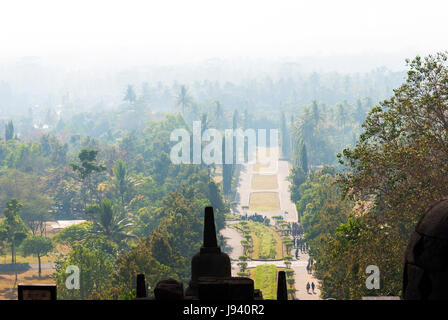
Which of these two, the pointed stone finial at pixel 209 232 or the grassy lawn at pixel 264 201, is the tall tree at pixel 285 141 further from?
the pointed stone finial at pixel 209 232

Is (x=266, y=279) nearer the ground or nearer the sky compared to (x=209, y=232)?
nearer the ground

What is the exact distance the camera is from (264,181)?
134 metres

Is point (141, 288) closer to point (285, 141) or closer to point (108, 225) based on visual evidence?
point (108, 225)

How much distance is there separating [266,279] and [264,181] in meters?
68.8

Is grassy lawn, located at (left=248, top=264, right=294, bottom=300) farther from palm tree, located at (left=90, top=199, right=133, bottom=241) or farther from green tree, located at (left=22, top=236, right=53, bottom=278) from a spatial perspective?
green tree, located at (left=22, top=236, right=53, bottom=278)

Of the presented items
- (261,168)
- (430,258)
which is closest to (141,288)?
(430,258)

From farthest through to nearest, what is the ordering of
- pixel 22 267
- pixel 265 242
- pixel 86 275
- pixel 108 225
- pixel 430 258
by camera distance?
pixel 265 242 < pixel 22 267 < pixel 108 225 < pixel 86 275 < pixel 430 258

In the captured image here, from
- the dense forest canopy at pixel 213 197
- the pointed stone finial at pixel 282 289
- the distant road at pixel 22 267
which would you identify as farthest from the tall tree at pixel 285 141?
the pointed stone finial at pixel 282 289

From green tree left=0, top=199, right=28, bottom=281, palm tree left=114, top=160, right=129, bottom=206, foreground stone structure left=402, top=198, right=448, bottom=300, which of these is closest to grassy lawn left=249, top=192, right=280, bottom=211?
palm tree left=114, top=160, right=129, bottom=206

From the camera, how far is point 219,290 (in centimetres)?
707

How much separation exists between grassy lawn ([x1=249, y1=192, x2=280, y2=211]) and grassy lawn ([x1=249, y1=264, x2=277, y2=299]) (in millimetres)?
39575

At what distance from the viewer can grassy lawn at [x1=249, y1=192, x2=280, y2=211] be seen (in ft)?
364

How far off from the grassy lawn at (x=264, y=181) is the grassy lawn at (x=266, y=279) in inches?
2248

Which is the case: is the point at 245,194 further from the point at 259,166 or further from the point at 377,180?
the point at 377,180
